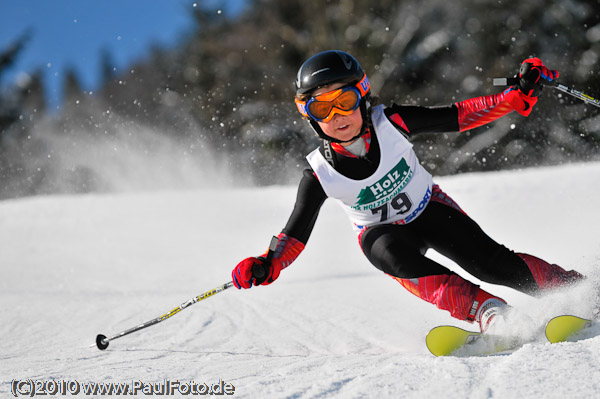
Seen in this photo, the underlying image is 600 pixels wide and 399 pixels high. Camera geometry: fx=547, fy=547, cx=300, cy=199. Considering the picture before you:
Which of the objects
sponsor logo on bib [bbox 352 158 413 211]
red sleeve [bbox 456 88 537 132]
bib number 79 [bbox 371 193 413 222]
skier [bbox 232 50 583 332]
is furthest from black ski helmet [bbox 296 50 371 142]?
red sleeve [bbox 456 88 537 132]

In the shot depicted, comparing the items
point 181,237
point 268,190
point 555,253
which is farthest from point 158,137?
point 555,253

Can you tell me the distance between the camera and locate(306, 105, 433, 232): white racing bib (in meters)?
2.81

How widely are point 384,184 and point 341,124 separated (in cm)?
38

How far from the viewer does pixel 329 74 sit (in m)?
2.76

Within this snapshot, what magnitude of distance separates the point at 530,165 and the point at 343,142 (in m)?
14.5

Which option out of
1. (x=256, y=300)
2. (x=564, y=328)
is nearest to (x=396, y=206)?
(x=564, y=328)

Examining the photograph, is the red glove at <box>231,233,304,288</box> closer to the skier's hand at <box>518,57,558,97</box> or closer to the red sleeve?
the red sleeve

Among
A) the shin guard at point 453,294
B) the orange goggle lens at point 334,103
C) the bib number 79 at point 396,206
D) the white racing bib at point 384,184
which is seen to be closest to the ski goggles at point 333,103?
the orange goggle lens at point 334,103

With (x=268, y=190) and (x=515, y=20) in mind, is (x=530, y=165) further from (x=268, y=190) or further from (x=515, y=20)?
(x=268, y=190)

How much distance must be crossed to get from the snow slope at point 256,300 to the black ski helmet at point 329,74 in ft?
4.03

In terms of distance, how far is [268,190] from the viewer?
8289 millimetres

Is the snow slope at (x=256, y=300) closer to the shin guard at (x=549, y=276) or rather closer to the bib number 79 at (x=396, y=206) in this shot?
the shin guard at (x=549, y=276)

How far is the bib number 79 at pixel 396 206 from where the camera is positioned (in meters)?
2.89

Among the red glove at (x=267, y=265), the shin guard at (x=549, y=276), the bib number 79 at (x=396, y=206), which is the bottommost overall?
the shin guard at (x=549, y=276)
